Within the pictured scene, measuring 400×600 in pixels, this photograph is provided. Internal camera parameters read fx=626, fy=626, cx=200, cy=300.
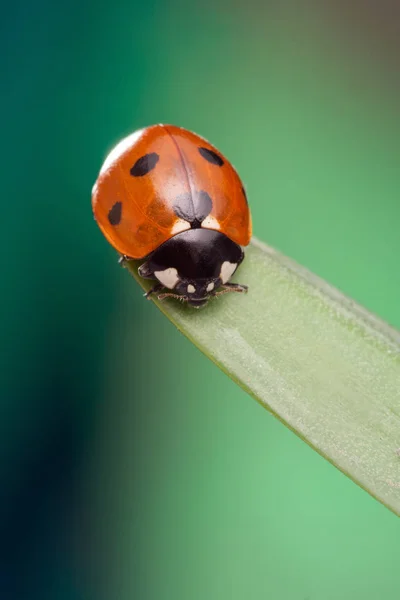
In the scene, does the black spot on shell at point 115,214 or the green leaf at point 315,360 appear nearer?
the green leaf at point 315,360

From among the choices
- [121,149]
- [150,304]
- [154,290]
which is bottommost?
[150,304]

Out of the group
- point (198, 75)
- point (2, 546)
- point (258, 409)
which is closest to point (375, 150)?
point (198, 75)

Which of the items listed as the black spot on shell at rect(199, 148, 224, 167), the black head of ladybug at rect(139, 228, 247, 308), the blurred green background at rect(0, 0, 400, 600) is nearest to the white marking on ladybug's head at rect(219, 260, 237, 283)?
the black head of ladybug at rect(139, 228, 247, 308)

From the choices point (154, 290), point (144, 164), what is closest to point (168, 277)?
point (154, 290)

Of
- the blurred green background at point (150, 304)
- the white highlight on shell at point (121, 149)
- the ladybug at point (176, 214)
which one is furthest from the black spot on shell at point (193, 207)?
the blurred green background at point (150, 304)

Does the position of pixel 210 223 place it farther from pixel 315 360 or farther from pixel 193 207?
pixel 315 360

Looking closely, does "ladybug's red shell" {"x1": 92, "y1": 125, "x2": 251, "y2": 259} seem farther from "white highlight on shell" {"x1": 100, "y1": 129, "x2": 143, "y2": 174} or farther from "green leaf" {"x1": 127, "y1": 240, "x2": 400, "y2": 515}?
"green leaf" {"x1": 127, "y1": 240, "x2": 400, "y2": 515}

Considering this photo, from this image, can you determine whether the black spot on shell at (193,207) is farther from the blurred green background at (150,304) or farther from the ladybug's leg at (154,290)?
the blurred green background at (150,304)

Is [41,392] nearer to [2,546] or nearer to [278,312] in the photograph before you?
[2,546]
